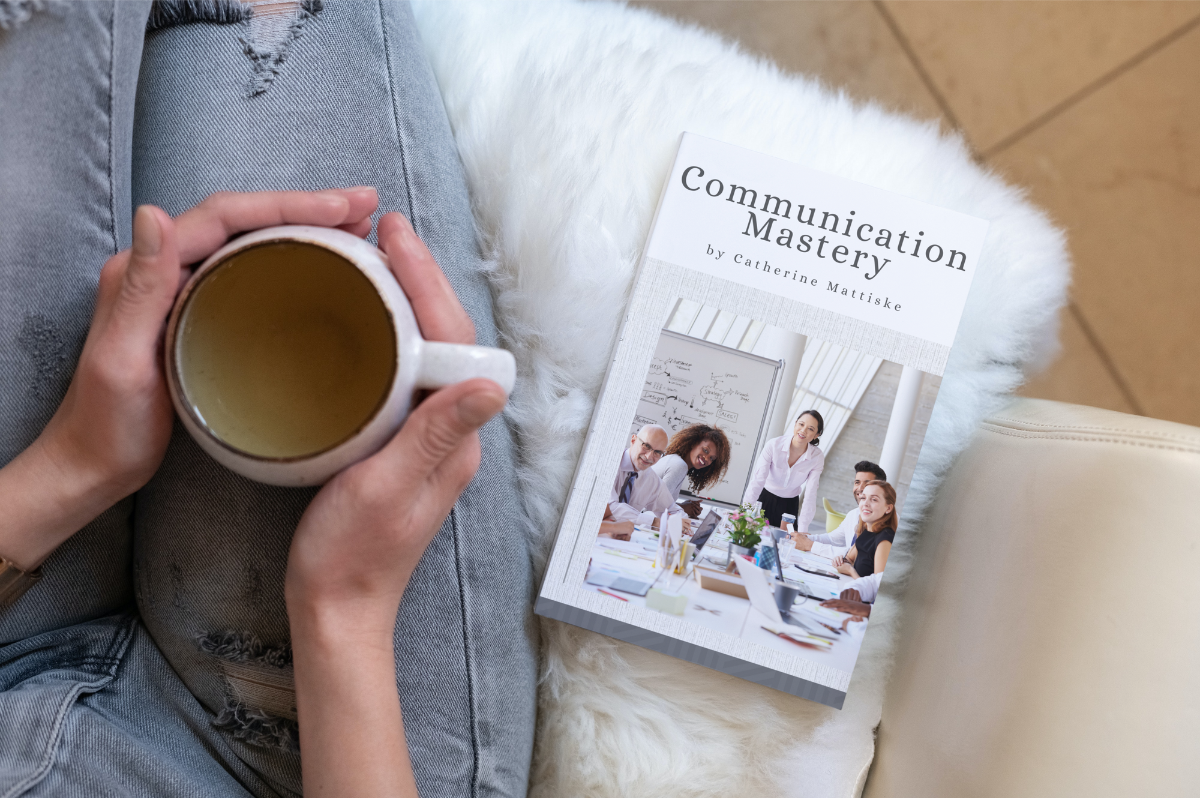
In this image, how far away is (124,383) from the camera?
0.49m

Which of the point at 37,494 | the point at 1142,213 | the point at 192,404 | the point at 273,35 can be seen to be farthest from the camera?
the point at 1142,213

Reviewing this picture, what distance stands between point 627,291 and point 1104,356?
78 cm

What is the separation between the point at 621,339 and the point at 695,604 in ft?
0.85

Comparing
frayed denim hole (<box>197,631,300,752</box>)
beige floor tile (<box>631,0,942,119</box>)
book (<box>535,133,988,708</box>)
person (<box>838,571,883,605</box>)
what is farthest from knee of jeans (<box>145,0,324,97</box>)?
person (<box>838,571,883,605</box>)

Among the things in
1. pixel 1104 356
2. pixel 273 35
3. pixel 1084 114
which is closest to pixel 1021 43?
pixel 1084 114

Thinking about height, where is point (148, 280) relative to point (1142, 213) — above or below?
below

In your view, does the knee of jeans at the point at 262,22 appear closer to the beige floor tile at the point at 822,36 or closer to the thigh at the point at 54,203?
the thigh at the point at 54,203

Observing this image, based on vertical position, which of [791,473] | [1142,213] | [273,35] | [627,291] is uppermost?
[1142,213]

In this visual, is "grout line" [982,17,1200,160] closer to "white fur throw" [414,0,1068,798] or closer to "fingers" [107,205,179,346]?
"white fur throw" [414,0,1068,798]

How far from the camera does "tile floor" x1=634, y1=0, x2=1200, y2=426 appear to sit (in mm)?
1055

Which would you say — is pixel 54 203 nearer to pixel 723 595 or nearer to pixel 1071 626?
pixel 723 595

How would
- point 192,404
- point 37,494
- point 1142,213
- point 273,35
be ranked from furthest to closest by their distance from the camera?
point 1142,213, point 273,35, point 37,494, point 192,404

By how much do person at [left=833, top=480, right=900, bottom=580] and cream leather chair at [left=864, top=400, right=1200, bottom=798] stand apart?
0.07 m

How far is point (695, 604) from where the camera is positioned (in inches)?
27.5
